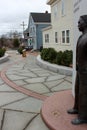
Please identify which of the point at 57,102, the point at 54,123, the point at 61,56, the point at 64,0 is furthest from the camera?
the point at 64,0

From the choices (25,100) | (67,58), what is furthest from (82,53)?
(67,58)

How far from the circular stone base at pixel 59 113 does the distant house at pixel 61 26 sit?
1232 centimetres

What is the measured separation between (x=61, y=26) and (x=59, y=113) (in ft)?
53.9

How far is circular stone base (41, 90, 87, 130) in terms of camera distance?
4.45m

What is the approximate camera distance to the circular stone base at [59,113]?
4.45m

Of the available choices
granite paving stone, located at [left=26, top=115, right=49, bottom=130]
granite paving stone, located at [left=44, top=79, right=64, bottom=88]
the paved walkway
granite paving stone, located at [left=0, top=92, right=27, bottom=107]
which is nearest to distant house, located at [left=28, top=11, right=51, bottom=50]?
the paved walkway

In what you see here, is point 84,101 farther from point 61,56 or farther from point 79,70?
point 61,56

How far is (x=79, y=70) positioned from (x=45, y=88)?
12.5 feet

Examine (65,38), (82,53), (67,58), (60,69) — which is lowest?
(60,69)

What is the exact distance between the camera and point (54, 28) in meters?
23.1

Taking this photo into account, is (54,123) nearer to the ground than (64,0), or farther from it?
nearer to the ground

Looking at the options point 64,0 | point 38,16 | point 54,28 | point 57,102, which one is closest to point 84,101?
point 57,102

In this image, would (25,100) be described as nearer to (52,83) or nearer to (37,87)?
(37,87)

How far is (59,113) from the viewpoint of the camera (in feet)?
16.7
